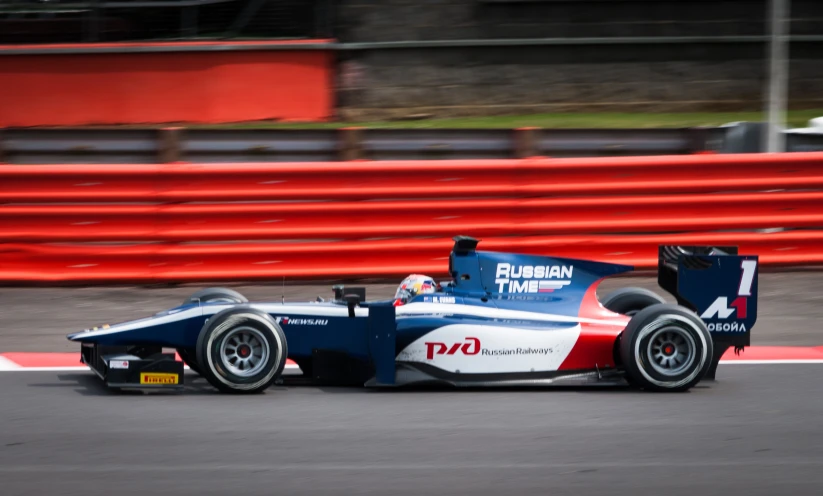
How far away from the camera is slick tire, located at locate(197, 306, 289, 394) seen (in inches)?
258

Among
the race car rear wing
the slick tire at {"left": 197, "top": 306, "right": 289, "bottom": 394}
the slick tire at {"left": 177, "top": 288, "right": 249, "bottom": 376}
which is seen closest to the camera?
the slick tire at {"left": 197, "top": 306, "right": 289, "bottom": 394}

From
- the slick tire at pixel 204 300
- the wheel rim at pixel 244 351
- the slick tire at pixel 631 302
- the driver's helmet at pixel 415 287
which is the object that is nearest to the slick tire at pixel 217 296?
the slick tire at pixel 204 300

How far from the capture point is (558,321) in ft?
22.7

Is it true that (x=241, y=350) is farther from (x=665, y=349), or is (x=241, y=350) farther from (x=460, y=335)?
(x=665, y=349)

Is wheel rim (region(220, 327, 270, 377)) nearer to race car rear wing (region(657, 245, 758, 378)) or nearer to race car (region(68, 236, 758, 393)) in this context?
race car (region(68, 236, 758, 393))

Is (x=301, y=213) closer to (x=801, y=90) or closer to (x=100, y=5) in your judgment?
(x=100, y=5)

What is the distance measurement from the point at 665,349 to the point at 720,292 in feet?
1.97

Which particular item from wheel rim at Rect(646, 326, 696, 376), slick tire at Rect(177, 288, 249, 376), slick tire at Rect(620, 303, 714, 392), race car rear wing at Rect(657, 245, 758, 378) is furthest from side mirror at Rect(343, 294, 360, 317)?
race car rear wing at Rect(657, 245, 758, 378)

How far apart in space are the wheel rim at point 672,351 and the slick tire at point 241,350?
2.09 m

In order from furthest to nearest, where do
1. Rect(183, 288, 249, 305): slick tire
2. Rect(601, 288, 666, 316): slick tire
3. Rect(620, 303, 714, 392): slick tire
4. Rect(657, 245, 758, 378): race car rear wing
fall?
1. Rect(601, 288, 666, 316): slick tire
2. Rect(183, 288, 249, 305): slick tire
3. Rect(657, 245, 758, 378): race car rear wing
4. Rect(620, 303, 714, 392): slick tire

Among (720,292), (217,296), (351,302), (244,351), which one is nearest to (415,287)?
(351,302)

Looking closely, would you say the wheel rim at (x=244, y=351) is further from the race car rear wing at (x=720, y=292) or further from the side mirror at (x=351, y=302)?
the race car rear wing at (x=720, y=292)

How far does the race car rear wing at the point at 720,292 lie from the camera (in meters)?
7.20

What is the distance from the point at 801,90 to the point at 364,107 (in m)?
6.11
